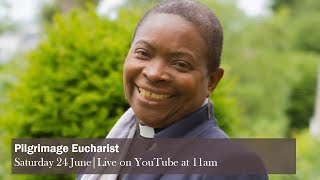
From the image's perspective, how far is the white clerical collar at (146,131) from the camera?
192cm

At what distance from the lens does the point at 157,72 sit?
1746 millimetres

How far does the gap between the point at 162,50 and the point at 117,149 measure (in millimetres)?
487

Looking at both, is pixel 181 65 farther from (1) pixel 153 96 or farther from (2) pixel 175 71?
(1) pixel 153 96

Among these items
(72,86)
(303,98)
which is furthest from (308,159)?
(303,98)

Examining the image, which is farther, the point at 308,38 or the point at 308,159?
the point at 308,38

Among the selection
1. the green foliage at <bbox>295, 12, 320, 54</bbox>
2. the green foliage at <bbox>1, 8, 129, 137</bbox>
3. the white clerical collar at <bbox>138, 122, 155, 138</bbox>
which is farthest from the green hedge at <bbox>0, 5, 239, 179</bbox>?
the green foliage at <bbox>295, 12, 320, 54</bbox>

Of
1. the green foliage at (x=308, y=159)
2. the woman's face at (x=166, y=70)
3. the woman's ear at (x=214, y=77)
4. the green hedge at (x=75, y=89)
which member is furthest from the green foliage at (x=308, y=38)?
the woman's face at (x=166, y=70)

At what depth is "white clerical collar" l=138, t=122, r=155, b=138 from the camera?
1.92m

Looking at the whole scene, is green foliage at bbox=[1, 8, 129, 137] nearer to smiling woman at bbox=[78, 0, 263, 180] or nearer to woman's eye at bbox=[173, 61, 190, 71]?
smiling woman at bbox=[78, 0, 263, 180]

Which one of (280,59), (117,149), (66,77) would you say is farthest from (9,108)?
(280,59)

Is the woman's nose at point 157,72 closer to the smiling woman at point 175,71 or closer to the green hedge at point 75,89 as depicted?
the smiling woman at point 175,71

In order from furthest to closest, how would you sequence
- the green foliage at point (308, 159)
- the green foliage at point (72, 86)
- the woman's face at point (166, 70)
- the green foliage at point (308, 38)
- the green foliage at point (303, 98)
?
A: 1. the green foliage at point (308, 38)
2. the green foliage at point (303, 98)
3. the green foliage at point (308, 159)
4. the green foliage at point (72, 86)
5. the woman's face at point (166, 70)

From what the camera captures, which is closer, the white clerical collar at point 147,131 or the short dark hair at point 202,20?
the short dark hair at point 202,20

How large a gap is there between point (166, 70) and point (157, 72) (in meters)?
0.03
